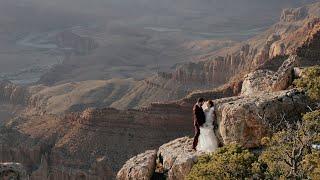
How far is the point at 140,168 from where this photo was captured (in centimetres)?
3628

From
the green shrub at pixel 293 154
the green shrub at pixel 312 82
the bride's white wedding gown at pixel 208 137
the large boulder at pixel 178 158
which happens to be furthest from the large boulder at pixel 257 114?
the green shrub at pixel 293 154

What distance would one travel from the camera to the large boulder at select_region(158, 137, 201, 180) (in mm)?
33844

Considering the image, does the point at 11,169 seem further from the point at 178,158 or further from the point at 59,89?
the point at 59,89

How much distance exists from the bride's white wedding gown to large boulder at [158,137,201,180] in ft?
1.72

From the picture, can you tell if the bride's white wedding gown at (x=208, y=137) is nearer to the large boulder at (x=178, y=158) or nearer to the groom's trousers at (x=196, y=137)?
the groom's trousers at (x=196, y=137)

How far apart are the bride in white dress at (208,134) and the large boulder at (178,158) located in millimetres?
541

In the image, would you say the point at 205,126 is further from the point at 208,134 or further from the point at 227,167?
the point at 227,167

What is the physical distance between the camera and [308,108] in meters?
32.8

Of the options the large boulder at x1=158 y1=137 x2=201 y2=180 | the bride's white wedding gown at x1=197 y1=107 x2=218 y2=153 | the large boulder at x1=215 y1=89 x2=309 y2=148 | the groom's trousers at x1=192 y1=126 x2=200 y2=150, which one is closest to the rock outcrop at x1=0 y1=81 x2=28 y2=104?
the large boulder at x1=158 y1=137 x2=201 y2=180

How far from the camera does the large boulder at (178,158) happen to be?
33.8m

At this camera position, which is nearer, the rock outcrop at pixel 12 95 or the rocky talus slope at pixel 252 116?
the rocky talus slope at pixel 252 116

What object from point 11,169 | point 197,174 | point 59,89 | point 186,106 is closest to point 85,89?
point 59,89

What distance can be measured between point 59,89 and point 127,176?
392 ft

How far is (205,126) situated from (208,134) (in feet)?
1.62
